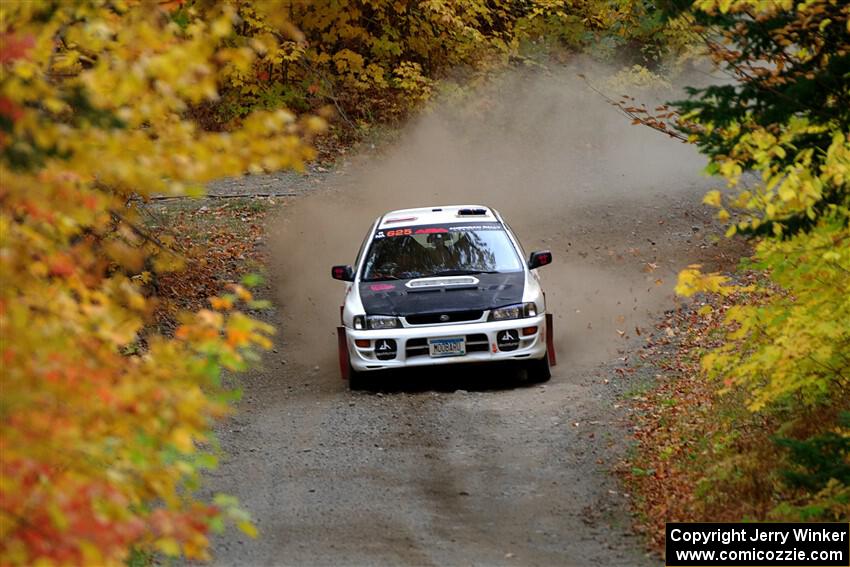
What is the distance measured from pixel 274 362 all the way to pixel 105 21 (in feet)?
34.8

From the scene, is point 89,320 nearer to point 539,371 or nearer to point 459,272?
point 459,272

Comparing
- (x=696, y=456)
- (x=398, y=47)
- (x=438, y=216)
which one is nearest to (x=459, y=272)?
(x=438, y=216)

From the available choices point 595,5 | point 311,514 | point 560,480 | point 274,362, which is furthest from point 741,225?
point 595,5

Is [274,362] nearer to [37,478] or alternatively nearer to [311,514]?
[311,514]

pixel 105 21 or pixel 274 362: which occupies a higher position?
pixel 105 21

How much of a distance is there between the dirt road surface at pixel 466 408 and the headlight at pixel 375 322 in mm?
795

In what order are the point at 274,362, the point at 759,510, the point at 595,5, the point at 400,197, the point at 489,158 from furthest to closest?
the point at 595,5
the point at 489,158
the point at 400,197
the point at 274,362
the point at 759,510

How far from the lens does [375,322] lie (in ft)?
41.2

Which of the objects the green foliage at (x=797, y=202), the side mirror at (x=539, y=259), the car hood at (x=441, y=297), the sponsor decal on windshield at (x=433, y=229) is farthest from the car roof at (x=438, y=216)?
the green foliage at (x=797, y=202)

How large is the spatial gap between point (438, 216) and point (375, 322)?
214cm

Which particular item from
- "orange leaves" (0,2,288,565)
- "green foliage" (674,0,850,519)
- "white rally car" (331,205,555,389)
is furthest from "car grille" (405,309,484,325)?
"orange leaves" (0,2,288,565)

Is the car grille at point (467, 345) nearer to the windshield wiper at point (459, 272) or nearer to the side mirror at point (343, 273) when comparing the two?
the windshield wiper at point (459, 272)

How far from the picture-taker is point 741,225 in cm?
735

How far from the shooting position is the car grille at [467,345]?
12406mm
